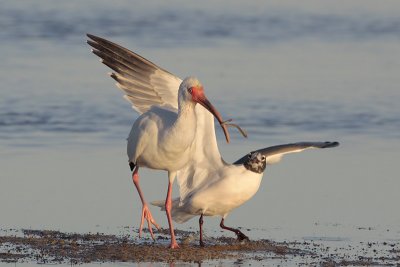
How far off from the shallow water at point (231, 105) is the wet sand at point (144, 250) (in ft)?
1.55

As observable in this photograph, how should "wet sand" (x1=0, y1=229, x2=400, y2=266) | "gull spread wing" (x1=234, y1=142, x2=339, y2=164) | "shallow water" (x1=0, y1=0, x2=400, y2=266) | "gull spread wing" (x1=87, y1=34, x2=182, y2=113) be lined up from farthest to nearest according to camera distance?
1. "gull spread wing" (x1=87, y1=34, x2=182, y2=113)
2. "shallow water" (x1=0, y1=0, x2=400, y2=266)
3. "gull spread wing" (x1=234, y1=142, x2=339, y2=164)
4. "wet sand" (x1=0, y1=229, x2=400, y2=266)

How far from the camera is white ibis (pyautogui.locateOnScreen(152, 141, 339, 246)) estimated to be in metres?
12.8

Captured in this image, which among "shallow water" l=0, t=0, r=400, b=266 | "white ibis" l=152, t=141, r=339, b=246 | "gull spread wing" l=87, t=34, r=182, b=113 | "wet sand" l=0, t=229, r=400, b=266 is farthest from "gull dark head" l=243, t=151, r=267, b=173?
"gull spread wing" l=87, t=34, r=182, b=113

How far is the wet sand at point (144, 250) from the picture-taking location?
11.3 meters

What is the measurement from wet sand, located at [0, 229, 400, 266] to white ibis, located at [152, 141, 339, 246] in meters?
0.34

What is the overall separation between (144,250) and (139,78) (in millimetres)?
2956

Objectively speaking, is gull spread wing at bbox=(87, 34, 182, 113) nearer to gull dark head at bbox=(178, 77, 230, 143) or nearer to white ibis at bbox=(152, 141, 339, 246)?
white ibis at bbox=(152, 141, 339, 246)

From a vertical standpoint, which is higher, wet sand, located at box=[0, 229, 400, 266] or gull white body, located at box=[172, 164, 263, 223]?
gull white body, located at box=[172, 164, 263, 223]

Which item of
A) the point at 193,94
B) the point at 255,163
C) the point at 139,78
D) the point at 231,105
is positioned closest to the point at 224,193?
the point at 255,163

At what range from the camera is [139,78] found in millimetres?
14141

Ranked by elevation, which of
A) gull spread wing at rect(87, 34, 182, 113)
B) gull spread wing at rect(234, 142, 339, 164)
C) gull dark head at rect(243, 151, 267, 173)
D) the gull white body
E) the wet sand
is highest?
gull spread wing at rect(87, 34, 182, 113)

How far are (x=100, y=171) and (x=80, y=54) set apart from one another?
9601 mm

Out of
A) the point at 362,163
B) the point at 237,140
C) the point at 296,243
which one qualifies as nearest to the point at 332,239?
the point at 296,243

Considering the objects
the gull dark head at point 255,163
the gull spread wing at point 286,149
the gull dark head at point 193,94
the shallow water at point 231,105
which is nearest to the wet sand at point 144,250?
the shallow water at point 231,105
